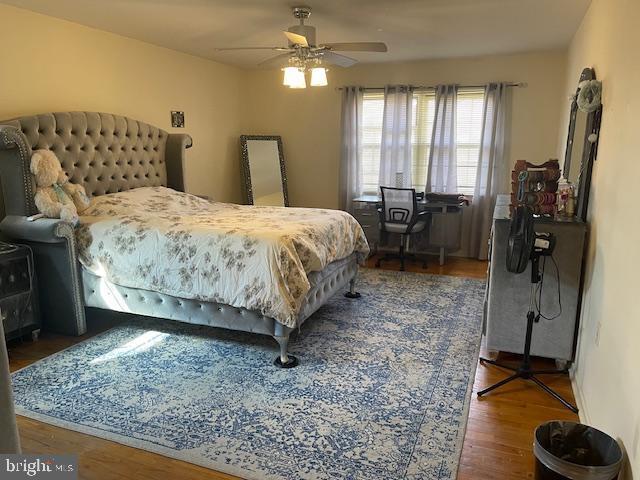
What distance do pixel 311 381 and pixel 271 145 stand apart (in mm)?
4302

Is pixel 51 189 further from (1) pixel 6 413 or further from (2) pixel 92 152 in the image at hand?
(1) pixel 6 413

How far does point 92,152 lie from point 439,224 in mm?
3780

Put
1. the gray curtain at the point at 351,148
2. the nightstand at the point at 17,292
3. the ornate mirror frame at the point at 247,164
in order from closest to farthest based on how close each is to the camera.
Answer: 1. the nightstand at the point at 17,292
2. the gray curtain at the point at 351,148
3. the ornate mirror frame at the point at 247,164

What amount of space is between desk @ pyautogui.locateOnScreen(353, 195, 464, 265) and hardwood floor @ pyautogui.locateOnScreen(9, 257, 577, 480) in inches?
111

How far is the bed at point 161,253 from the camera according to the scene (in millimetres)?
2912

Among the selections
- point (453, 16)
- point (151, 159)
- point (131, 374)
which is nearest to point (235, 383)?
point (131, 374)

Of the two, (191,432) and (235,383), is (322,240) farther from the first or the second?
(191,432)

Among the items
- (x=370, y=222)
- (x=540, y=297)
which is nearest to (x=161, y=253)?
(x=540, y=297)

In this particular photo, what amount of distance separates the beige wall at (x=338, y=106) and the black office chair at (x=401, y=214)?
1.21 m

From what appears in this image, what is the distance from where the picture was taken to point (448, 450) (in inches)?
83.6

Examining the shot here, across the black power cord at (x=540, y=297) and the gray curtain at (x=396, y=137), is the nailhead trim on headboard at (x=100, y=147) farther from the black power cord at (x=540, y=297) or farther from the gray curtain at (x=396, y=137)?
the black power cord at (x=540, y=297)

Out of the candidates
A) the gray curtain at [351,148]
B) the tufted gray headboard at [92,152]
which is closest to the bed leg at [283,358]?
the tufted gray headboard at [92,152]

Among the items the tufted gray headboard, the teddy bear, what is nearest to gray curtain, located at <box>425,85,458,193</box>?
the tufted gray headboard

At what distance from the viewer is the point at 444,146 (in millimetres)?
5652
